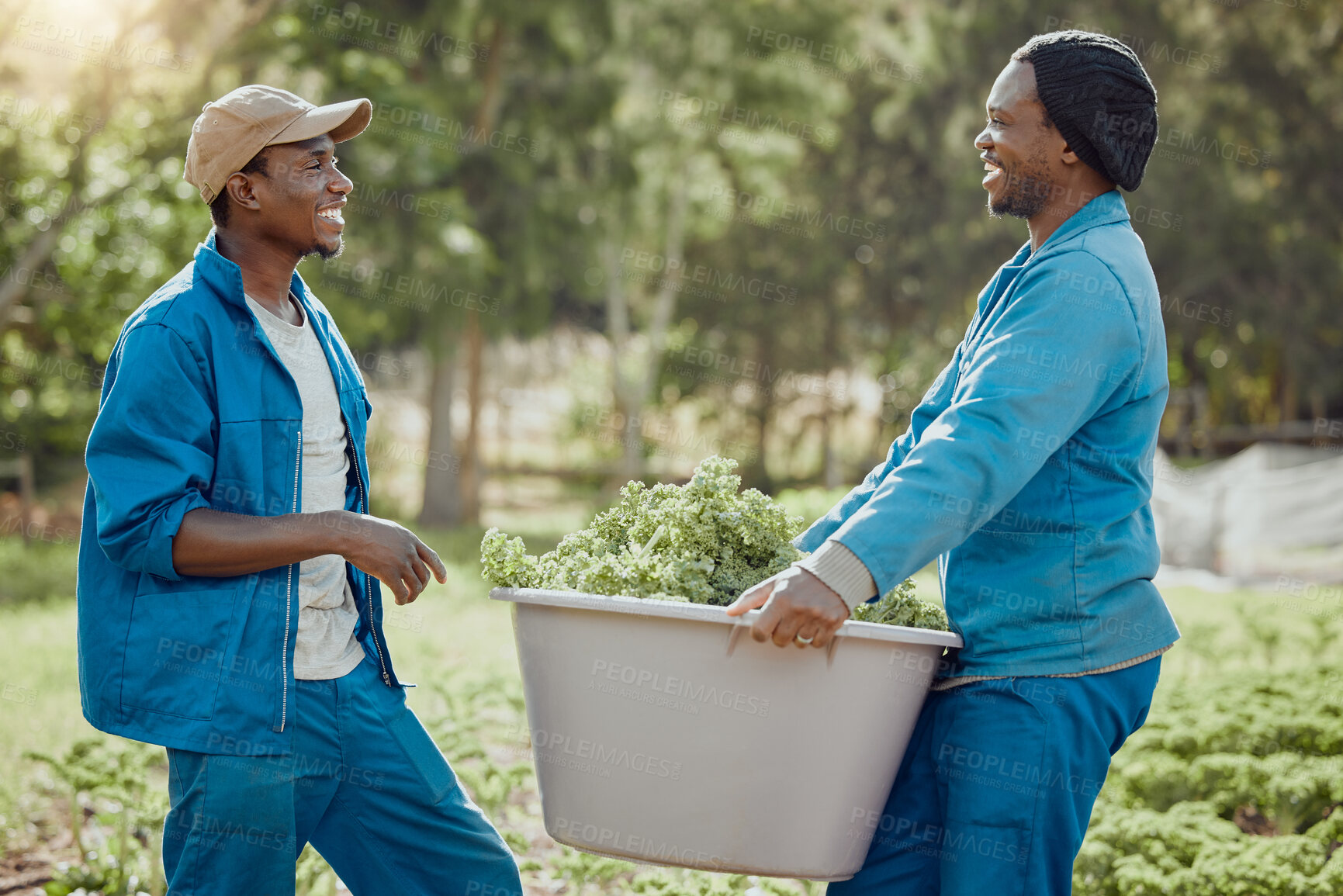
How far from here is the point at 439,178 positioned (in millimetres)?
17406

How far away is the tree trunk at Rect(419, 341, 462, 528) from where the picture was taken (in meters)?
18.9

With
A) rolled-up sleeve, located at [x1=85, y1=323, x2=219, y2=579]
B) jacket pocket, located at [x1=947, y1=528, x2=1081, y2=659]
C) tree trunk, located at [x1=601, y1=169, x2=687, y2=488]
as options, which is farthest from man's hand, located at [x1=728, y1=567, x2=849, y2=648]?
tree trunk, located at [x1=601, y1=169, x2=687, y2=488]

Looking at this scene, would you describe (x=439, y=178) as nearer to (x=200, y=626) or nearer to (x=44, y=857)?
(x=44, y=857)

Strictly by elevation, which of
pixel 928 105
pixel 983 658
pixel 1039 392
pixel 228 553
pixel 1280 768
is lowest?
pixel 1280 768

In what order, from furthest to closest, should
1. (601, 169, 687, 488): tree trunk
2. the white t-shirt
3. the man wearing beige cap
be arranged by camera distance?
(601, 169, 687, 488): tree trunk, the white t-shirt, the man wearing beige cap

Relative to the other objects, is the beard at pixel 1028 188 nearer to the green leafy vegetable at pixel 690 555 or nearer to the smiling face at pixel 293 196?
the green leafy vegetable at pixel 690 555

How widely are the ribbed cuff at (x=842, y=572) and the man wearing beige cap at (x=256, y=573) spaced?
82 centimetres

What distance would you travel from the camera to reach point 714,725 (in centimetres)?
218

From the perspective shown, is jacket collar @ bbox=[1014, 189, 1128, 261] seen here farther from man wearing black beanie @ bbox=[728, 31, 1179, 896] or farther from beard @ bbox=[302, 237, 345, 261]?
beard @ bbox=[302, 237, 345, 261]

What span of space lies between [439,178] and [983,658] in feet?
52.8

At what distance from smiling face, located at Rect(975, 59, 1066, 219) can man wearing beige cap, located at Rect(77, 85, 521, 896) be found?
4.64 feet

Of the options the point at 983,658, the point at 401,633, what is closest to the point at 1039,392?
the point at 983,658

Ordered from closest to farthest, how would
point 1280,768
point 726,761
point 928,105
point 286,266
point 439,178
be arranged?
point 726,761 < point 286,266 < point 1280,768 < point 439,178 < point 928,105

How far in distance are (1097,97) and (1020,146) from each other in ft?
0.57
